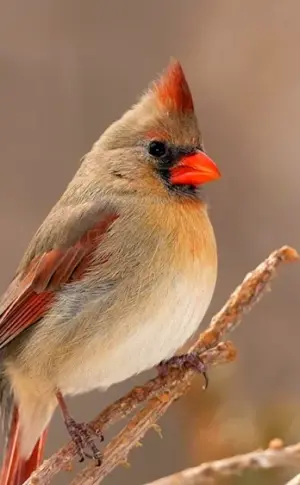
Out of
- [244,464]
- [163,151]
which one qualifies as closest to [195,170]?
[163,151]

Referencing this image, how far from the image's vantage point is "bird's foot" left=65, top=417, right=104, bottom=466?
115 cm

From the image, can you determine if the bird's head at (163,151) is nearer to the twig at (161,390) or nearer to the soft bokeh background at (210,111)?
the twig at (161,390)

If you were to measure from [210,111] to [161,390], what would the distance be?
4.54 feet

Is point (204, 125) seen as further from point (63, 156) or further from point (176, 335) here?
point (176, 335)

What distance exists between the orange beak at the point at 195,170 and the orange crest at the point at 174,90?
3.2 inches

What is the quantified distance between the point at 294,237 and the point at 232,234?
0.62 ft

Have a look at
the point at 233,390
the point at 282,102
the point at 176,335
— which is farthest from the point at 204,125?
the point at 176,335

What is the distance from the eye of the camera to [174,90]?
1.33 m

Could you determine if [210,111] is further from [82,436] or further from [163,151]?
[82,436]

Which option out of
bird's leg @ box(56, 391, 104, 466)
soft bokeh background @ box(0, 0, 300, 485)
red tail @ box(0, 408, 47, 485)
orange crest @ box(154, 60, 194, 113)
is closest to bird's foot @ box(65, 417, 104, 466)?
bird's leg @ box(56, 391, 104, 466)

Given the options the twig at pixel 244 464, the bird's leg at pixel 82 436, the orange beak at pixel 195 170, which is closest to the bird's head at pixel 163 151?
the orange beak at pixel 195 170

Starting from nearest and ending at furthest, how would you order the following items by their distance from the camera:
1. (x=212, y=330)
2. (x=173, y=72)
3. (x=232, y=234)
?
(x=212, y=330), (x=173, y=72), (x=232, y=234)

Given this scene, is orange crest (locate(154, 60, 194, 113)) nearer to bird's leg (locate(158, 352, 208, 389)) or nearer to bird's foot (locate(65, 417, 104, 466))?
bird's leg (locate(158, 352, 208, 389))

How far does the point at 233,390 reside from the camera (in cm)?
197
